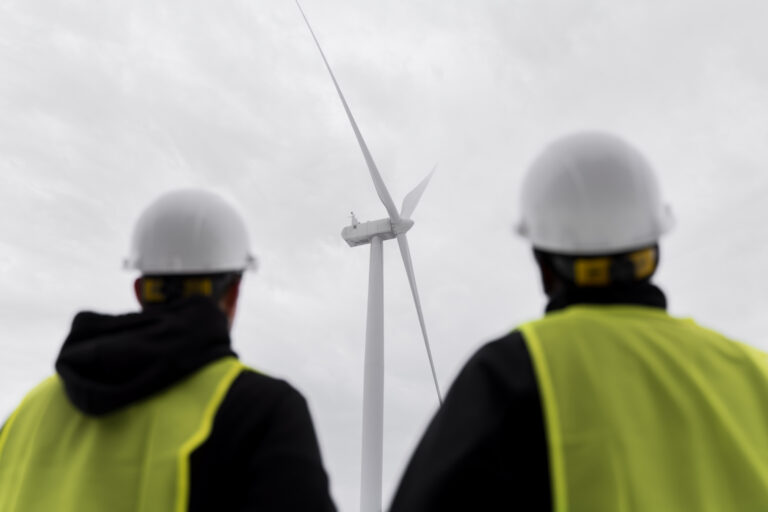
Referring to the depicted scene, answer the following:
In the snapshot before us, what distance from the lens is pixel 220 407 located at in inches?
223

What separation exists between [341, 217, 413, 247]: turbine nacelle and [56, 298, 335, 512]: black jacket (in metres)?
32.1

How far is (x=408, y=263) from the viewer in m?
35.1

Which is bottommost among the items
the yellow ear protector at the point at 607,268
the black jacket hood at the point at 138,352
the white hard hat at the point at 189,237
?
the black jacket hood at the point at 138,352

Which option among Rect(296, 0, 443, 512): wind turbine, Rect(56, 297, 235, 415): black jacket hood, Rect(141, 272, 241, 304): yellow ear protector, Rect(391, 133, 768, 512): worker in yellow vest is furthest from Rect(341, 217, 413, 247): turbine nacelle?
Rect(391, 133, 768, 512): worker in yellow vest

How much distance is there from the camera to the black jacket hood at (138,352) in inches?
220

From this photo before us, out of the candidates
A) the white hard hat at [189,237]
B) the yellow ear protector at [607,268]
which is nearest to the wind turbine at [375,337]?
the white hard hat at [189,237]

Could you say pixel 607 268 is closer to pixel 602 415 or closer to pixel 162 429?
pixel 602 415

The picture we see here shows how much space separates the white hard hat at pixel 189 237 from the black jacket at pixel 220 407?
975 mm

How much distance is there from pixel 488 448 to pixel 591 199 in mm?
1997

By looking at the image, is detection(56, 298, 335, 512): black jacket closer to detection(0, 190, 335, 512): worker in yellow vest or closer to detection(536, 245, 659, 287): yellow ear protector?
detection(0, 190, 335, 512): worker in yellow vest

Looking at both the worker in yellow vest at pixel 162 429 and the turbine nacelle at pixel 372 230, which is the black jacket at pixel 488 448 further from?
the turbine nacelle at pixel 372 230

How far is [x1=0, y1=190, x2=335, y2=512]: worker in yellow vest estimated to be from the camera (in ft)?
17.9

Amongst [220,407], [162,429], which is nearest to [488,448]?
[220,407]

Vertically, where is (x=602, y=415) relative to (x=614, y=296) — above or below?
below
